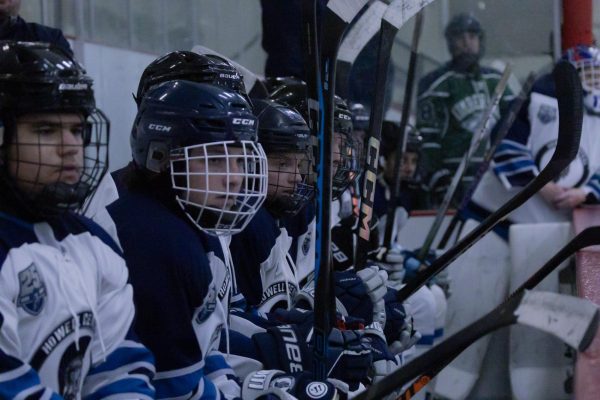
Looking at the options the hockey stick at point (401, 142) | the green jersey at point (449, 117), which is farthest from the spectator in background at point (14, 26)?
the green jersey at point (449, 117)

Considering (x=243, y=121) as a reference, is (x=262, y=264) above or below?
below

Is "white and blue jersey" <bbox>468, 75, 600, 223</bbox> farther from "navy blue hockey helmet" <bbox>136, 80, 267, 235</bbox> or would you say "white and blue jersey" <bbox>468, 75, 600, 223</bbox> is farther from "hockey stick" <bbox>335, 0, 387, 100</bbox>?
"navy blue hockey helmet" <bbox>136, 80, 267, 235</bbox>

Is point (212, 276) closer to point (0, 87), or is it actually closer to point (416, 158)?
point (0, 87)

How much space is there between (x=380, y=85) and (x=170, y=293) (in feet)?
3.77

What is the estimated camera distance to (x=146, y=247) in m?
2.01

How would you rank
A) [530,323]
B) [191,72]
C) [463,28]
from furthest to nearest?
[463,28] → [191,72] → [530,323]

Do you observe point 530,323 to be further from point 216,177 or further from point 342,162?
point 342,162

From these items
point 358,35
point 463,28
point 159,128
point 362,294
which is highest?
point 463,28

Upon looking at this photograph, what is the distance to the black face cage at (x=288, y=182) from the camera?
272 centimetres

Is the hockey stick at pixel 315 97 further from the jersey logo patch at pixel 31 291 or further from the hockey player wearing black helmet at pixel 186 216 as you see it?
the jersey logo patch at pixel 31 291

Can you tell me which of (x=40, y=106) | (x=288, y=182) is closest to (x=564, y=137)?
(x=288, y=182)

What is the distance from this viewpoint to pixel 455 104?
17.8ft

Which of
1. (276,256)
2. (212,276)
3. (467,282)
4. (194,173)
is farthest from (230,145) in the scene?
(467,282)

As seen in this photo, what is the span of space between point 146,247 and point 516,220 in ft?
9.45
